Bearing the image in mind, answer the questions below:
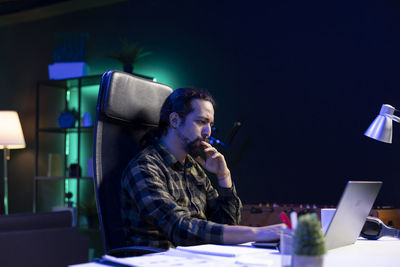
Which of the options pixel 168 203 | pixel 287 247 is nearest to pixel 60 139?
pixel 168 203

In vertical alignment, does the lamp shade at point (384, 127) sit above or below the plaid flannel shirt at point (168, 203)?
above

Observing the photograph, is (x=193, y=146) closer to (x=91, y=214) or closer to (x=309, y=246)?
(x=309, y=246)

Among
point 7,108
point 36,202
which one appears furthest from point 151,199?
point 7,108

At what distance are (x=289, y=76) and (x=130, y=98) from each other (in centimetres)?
199

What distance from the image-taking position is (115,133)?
211 centimetres

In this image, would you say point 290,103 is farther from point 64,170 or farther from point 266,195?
point 64,170

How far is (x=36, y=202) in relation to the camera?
190 inches

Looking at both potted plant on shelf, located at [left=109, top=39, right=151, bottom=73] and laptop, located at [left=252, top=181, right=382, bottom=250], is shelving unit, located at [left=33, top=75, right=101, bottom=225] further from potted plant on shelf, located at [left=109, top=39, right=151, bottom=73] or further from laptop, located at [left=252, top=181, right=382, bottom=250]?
laptop, located at [left=252, top=181, right=382, bottom=250]

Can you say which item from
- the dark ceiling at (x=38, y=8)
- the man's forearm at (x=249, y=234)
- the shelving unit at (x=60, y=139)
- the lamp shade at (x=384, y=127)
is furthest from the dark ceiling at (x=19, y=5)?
the man's forearm at (x=249, y=234)

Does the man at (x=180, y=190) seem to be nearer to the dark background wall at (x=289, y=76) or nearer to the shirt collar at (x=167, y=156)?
the shirt collar at (x=167, y=156)

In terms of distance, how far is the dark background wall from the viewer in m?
3.52

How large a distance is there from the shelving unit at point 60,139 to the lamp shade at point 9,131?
0.17 meters

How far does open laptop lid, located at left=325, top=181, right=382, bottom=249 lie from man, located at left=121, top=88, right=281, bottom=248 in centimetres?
19

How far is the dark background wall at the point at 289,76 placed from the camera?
11.5 feet
